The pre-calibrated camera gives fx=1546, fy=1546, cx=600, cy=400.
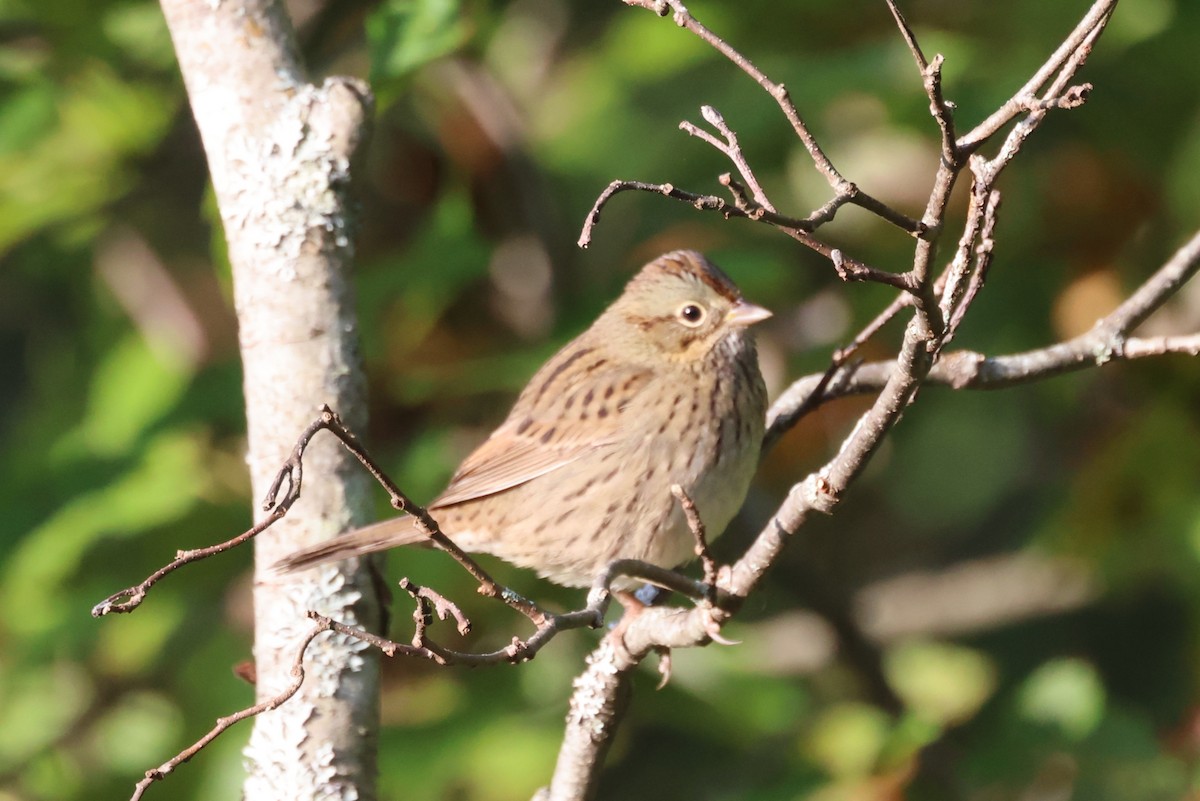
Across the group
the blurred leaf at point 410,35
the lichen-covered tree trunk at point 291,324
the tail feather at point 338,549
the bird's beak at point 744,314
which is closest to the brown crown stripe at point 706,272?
the bird's beak at point 744,314

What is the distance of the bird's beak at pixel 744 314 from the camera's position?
11.7 feet

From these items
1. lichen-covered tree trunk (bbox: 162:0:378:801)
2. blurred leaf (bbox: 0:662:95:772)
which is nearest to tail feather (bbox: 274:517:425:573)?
lichen-covered tree trunk (bbox: 162:0:378:801)

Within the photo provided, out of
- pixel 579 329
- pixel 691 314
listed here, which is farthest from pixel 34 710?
pixel 691 314

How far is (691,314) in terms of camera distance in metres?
3.74

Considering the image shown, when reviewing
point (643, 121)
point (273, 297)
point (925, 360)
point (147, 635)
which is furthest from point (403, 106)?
point (925, 360)

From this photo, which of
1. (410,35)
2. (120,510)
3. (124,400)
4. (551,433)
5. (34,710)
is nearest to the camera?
(410,35)

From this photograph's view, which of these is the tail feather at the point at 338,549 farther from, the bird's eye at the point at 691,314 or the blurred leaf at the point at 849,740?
the blurred leaf at the point at 849,740

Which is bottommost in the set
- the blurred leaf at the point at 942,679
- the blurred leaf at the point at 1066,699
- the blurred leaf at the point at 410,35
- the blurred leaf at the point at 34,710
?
the blurred leaf at the point at 1066,699

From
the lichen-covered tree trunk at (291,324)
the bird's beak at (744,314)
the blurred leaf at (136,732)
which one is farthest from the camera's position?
the blurred leaf at (136,732)

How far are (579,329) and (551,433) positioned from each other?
39 cm

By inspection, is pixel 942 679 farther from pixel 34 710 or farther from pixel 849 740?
pixel 34 710

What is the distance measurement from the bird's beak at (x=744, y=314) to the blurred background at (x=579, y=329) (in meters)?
0.16

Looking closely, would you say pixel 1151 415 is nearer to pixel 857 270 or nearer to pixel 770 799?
pixel 770 799

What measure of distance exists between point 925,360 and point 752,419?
1.50 m
